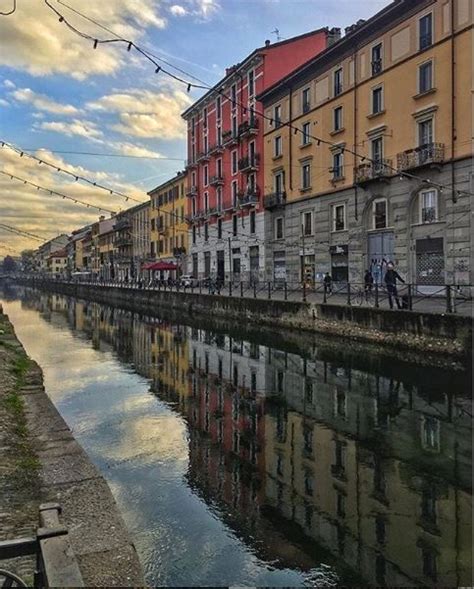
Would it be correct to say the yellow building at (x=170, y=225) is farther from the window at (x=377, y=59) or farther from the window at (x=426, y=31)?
the window at (x=426, y=31)

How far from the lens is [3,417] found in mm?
8562

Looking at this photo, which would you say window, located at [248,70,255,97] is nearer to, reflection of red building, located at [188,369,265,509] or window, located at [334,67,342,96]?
window, located at [334,67,342,96]

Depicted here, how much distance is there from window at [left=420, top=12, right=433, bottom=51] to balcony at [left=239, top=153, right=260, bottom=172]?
1803cm

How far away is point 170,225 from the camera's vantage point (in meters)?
62.7

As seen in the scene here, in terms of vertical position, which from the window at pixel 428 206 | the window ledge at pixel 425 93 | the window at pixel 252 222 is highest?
the window ledge at pixel 425 93

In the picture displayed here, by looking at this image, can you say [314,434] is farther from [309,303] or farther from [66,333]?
[66,333]

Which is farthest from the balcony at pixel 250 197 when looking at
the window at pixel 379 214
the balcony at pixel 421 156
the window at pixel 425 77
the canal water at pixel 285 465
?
the canal water at pixel 285 465

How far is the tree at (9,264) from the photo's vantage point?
193 meters

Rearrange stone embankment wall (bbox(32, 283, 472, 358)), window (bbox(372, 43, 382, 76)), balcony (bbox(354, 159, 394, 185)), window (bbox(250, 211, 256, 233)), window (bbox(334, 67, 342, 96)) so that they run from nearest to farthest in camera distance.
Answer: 1. stone embankment wall (bbox(32, 283, 472, 358))
2. balcony (bbox(354, 159, 394, 185))
3. window (bbox(372, 43, 382, 76))
4. window (bbox(334, 67, 342, 96))
5. window (bbox(250, 211, 256, 233))

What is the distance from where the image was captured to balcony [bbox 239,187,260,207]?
4128cm

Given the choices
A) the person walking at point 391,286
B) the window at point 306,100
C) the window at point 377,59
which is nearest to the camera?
the person walking at point 391,286

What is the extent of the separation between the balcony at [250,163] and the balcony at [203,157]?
8792mm

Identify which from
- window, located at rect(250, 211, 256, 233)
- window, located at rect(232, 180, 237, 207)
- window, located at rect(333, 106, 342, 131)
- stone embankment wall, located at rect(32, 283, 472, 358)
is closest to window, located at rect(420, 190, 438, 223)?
stone embankment wall, located at rect(32, 283, 472, 358)

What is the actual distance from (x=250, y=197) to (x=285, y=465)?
35.0 metres
